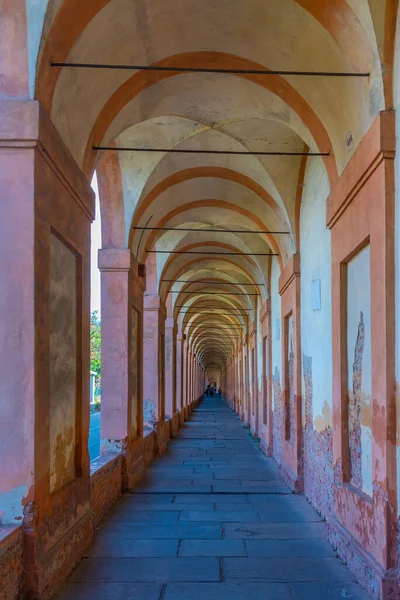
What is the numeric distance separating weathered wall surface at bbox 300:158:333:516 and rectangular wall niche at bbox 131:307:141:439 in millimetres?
3135

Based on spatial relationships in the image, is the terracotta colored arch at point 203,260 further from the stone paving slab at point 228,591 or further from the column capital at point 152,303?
the stone paving slab at point 228,591

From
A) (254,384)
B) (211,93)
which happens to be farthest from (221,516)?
(254,384)

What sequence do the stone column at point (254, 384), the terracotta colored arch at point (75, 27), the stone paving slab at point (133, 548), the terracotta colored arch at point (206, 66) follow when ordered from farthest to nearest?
the stone column at point (254, 384) → the terracotta colored arch at point (206, 66) → the stone paving slab at point (133, 548) → the terracotta colored arch at point (75, 27)

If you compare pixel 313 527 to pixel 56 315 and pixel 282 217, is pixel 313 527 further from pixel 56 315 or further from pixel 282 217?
pixel 282 217

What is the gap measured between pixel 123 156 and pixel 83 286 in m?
4.04

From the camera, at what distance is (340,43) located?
17.4ft

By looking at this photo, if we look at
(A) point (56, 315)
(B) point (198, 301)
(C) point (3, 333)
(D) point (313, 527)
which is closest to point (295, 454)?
(D) point (313, 527)

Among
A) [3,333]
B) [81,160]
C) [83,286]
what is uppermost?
[81,160]

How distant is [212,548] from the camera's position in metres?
6.12

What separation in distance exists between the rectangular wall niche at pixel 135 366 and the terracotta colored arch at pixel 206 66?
4.59 m

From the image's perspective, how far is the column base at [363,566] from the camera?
432 centimetres

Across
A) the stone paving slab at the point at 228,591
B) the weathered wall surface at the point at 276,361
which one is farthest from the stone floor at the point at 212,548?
the weathered wall surface at the point at 276,361

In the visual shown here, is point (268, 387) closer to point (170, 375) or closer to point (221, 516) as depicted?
point (170, 375)

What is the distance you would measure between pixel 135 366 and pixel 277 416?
379 centimetres
